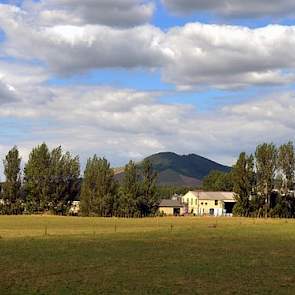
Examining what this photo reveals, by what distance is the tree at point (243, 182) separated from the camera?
126m

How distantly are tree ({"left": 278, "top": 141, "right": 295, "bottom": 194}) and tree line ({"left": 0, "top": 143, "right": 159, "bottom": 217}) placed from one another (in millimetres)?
28564

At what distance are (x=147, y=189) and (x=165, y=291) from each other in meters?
112

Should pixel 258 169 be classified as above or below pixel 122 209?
above

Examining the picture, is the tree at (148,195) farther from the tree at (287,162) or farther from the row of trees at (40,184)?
the tree at (287,162)

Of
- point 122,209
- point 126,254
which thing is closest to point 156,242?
point 126,254

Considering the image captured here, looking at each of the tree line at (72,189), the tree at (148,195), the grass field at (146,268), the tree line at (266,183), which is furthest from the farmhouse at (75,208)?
the grass field at (146,268)

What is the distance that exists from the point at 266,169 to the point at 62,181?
150 feet

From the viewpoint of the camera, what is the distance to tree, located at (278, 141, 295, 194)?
422 feet

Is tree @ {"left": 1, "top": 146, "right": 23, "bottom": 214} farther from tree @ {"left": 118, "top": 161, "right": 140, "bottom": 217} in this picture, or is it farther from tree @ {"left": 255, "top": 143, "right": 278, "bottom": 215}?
tree @ {"left": 255, "top": 143, "right": 278, "bottom": 215}

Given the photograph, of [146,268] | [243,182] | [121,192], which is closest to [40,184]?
[121,192]

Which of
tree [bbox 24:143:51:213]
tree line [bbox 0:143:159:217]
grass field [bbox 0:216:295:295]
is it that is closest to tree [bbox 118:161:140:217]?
tree line [bbox 0:143:159:217]

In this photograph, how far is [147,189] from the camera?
442 ft

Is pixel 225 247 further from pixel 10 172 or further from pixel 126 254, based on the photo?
pixel 10 172

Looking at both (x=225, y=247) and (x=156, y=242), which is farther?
(x=156, y=242)
